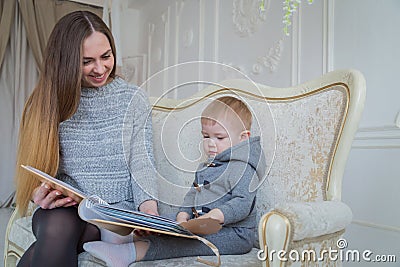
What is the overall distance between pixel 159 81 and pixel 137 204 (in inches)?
16.3

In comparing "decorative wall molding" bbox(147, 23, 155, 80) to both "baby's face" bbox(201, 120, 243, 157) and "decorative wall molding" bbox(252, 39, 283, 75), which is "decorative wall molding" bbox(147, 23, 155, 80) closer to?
"decorative wall molding" bbox(252, 39, 283, 75)

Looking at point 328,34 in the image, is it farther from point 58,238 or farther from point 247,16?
point 58,238

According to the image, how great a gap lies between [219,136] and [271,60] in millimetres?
1283

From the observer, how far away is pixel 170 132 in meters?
1.15

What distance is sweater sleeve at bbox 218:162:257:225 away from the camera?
101 cm

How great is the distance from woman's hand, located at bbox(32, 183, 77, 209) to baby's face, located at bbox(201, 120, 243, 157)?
42cm

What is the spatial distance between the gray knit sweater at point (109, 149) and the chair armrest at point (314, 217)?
1.65 feet

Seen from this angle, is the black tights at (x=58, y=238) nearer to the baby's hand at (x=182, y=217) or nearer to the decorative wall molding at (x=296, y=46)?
the baby's hand at (x=182, y=217)

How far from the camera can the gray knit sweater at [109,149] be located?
1.25m

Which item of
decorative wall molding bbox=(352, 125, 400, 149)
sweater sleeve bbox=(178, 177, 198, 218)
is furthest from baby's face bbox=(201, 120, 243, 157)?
decorative wall molding bbox=(352, 125, 400, 149)

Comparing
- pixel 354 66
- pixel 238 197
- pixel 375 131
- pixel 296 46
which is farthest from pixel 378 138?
pixel 238 197

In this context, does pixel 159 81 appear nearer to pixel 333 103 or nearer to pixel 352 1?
pixel 333 103

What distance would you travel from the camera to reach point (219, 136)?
996mm

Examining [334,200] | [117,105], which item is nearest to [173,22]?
[117,105]
